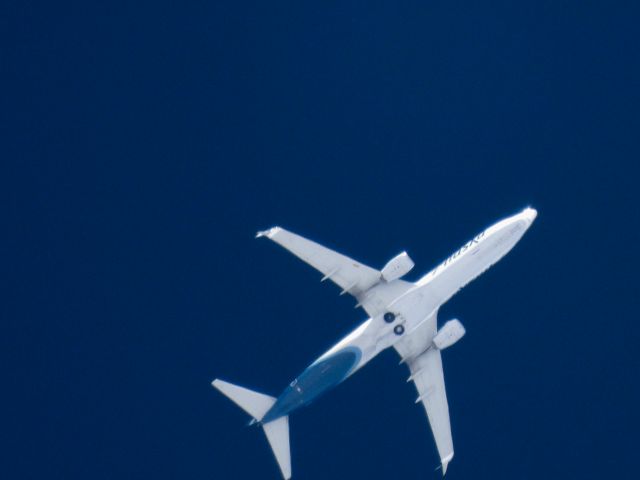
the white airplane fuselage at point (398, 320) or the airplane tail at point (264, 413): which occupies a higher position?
the white airplane fuselage at point (398, 320)

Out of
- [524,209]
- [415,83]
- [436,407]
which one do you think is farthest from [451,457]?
[415,83]

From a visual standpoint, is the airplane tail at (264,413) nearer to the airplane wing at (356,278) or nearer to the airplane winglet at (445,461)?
the airplane wing at (356,278)

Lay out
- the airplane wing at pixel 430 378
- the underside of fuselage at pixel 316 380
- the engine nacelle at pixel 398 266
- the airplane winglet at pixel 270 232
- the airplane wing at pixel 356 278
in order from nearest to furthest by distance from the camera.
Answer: the airplane winglet at pixel 270 232 < the engine nacelle at pixel 398 266 < the underside of fuselage at pixel 316 380 < the airplane wing at pixel 356 278 < the airplane wing at pixel 430 378

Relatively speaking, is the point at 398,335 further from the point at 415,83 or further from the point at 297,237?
the point at 415,83

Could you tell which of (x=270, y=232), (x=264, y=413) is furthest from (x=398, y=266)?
(x=264, y=413)

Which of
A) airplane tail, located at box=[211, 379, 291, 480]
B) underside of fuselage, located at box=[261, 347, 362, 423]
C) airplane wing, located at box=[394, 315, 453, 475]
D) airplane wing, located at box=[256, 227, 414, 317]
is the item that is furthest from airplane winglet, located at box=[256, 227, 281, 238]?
airplane wing, located at box=[394, 315, 453, 475]

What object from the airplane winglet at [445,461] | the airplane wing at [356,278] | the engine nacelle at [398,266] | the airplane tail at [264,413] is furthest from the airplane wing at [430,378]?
the airplane tail at [264,413]
